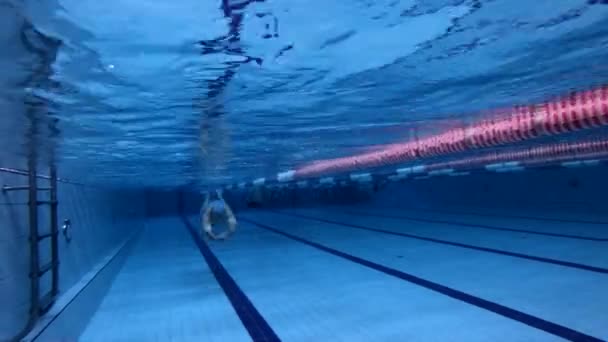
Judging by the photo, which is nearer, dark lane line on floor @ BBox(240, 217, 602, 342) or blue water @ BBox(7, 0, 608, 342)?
blue water @ BBox(7, 0, 608, 342)

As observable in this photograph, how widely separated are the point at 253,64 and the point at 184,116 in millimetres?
1537

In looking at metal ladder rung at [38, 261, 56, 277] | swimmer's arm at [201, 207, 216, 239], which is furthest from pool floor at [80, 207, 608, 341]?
metal ladder rung at [38, 261, 56, 277]

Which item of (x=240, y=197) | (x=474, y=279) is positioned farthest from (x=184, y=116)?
(x=240, y=197)

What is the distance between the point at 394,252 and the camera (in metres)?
7.78

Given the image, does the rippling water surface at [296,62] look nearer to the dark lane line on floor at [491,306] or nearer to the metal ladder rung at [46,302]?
the metal ladder rung at [46,302]

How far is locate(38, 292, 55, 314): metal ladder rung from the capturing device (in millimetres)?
4323

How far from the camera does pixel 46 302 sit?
4.62 metres

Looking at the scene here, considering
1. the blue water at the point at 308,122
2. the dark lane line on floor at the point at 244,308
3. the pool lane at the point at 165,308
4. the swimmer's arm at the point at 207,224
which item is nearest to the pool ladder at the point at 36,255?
the blue water at the point at 308,122

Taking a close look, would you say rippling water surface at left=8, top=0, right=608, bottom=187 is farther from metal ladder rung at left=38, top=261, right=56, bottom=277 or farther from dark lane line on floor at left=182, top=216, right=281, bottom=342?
dark lane line on floor at left=182, top=216, right=281, bottom=342

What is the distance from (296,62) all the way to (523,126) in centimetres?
365

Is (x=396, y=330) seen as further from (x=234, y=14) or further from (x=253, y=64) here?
(x=234, y=14)

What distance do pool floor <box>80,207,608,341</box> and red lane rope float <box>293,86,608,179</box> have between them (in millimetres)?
1541

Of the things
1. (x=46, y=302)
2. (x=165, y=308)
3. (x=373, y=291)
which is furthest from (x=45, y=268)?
(x=373, y=291)

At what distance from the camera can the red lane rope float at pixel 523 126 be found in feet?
15.3
